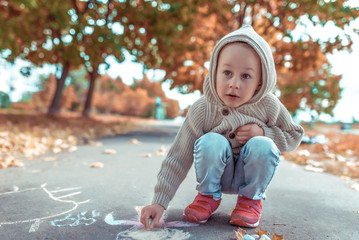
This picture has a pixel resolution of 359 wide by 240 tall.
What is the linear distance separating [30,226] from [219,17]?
23.9 feet

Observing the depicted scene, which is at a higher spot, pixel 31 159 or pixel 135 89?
pixel 135 89

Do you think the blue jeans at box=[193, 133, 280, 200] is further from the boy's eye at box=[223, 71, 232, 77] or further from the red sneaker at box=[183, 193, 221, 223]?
the boy's eye at box=[223, 71, 232, 77]

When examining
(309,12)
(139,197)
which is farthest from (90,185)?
(309,12)

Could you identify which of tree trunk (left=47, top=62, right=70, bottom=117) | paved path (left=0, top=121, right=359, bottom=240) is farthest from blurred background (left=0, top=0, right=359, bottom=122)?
paved path (left=0, top=121, right=359, bottom=240)

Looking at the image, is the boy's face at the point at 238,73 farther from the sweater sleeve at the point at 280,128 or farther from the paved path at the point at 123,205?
the paved path at the point at 123,205

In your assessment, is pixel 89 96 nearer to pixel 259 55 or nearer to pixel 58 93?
pixel 58 93

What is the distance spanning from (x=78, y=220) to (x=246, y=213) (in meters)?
0.86

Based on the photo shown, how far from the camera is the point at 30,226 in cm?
144

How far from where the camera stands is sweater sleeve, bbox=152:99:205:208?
1604 millimetres

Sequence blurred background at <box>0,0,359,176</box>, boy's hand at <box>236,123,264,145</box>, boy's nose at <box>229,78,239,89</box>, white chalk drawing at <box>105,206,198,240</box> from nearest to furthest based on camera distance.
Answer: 1. white chalk drawing at <box>105,206,198,240</box>
2. boy's nose at <box>229,78,239,89</box>
3. boy's hand at <box>236,123,264,145</box>
4. blurred background at <box>0,0,359,176</box>

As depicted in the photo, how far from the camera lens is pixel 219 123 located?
5.40 ft

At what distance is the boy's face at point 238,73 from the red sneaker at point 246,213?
0.52 metres

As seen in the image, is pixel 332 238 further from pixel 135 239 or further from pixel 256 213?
pixel 135 239

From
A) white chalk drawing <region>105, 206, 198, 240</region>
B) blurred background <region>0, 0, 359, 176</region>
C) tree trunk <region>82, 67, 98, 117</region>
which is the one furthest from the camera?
tree trunk <region>82, 67, 98, 117</region>
